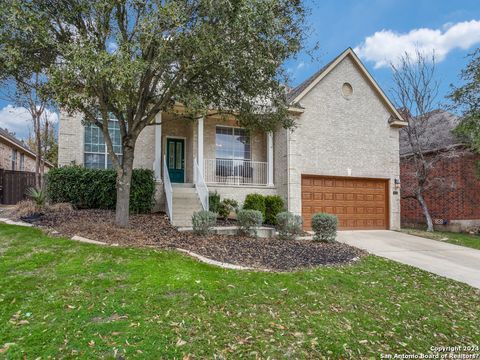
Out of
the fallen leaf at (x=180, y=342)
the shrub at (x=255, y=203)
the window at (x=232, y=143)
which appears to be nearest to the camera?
the fallen leaf at (x=180, y=342)

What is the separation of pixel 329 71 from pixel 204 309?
1230 centimetres

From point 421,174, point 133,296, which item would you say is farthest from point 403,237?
point 133,296

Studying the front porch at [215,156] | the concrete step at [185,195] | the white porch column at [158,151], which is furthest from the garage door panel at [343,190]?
the white porch column at [158,151]

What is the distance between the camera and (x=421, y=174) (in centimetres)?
1543

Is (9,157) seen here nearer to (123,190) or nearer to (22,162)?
(22,162)

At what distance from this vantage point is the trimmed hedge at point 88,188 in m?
11.3

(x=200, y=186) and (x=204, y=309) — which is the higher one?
(x=200, y=186)

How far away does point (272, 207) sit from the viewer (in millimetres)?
13070

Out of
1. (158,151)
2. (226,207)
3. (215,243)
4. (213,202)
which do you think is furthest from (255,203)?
(215,243)

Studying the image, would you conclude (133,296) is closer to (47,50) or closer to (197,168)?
(47,50)

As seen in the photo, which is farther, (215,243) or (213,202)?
(213,202)

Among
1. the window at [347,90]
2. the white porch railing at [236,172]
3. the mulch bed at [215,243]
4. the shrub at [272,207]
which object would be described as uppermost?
the window at [347,90]

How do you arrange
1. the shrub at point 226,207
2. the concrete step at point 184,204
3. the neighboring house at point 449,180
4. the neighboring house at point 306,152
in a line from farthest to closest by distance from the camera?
the neighboring house at point 449,180 → the neighboring house at point 306,152 → the shrub at point 226,207 → the concrete step at point 184,204

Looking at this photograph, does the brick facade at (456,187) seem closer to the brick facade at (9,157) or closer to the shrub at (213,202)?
the shrub at (213,202)
